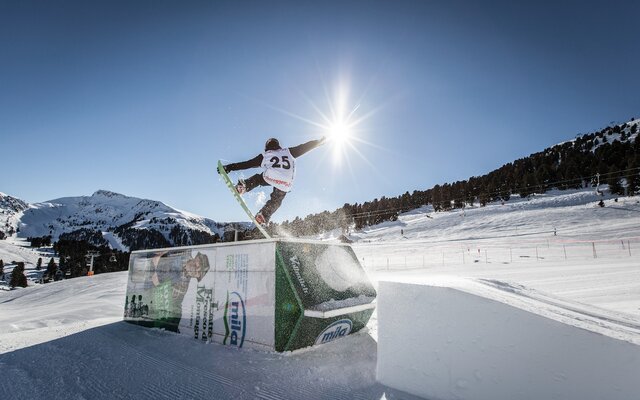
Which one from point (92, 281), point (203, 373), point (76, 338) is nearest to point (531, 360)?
point (203, 373)

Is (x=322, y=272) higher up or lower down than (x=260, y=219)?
lower down

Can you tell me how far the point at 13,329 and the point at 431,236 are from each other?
42.1m

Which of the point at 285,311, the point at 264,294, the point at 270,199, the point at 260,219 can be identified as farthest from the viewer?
the point at 270,199

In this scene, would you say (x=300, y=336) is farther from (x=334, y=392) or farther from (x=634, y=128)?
(x=634, y=128)

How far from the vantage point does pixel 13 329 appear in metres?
6.16

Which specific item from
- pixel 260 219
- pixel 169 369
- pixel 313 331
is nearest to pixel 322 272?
pixel 313 331

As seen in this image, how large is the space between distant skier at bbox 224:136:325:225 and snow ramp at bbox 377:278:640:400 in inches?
118

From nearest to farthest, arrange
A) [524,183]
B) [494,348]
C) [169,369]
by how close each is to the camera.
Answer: [494,348], [169,369], [524,183]

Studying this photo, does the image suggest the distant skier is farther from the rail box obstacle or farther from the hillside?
the hillside

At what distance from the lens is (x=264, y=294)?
13.4 ft

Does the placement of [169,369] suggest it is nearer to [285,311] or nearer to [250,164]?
[285,311]

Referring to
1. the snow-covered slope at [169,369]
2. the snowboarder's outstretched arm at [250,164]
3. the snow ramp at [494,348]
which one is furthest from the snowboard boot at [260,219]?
the snow ramp at [494,348]

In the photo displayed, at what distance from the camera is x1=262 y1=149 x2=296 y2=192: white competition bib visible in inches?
215

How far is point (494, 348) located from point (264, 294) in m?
2.70
